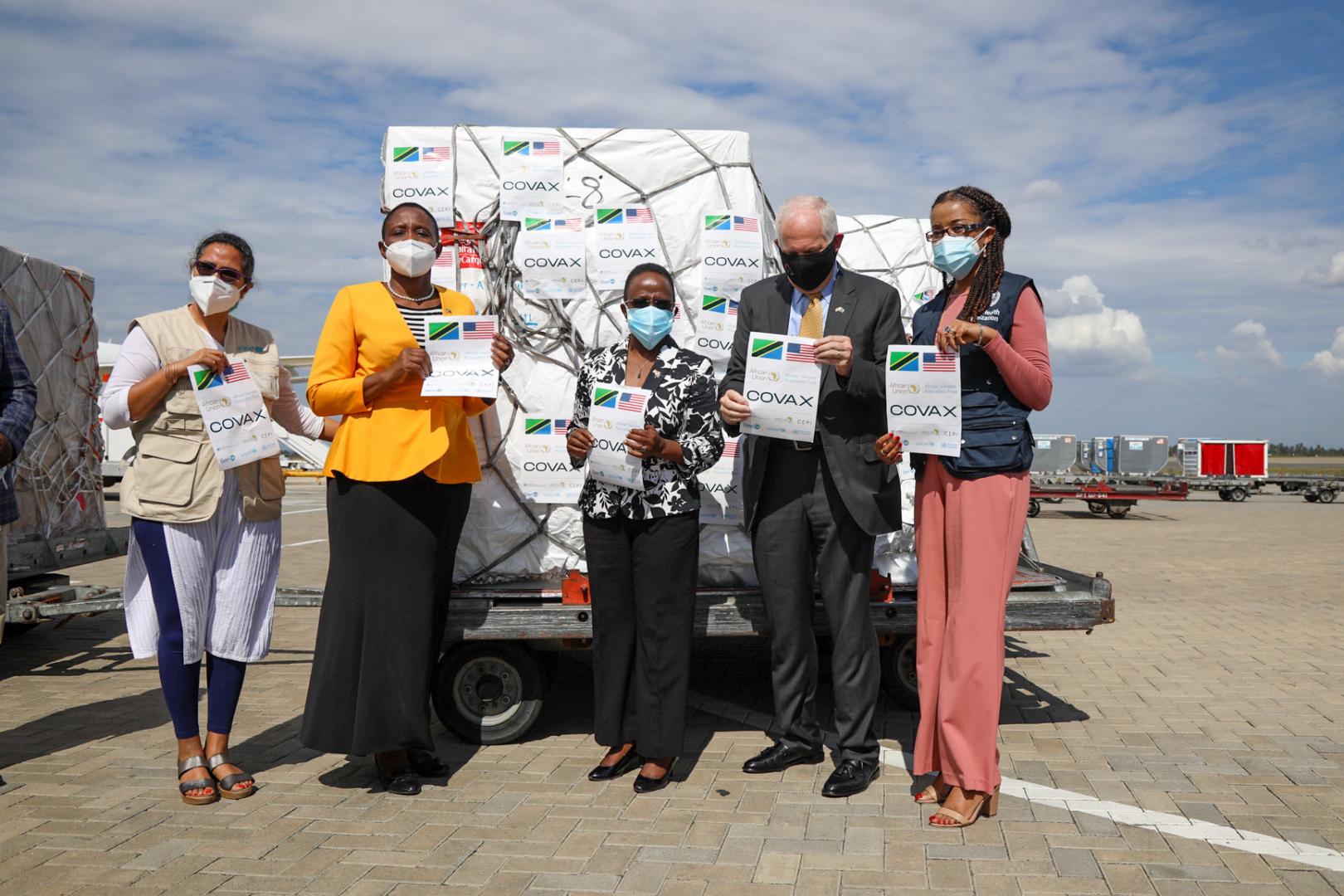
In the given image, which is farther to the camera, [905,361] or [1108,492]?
[1108,492]

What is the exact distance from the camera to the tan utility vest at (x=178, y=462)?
13.1 ft

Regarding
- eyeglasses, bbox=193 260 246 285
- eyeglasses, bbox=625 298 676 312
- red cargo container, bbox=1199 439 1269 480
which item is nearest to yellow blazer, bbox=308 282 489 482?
eyeglasses, bbox=193 260 246 285

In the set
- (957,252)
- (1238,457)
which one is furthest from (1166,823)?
(1238,457)

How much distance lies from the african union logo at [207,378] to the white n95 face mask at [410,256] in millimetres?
797

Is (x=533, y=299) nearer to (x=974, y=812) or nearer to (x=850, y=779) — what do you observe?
(x=850, y=779)

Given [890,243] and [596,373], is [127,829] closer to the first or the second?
[596,373]

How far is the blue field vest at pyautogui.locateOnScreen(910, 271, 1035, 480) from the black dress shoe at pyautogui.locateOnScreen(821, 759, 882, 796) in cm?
122

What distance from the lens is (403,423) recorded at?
4.12 meters

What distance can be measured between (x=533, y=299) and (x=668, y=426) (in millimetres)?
1142

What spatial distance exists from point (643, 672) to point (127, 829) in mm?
1956

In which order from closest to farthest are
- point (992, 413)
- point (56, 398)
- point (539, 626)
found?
point (992, 413) → point (539, 626) → point (56, 398)

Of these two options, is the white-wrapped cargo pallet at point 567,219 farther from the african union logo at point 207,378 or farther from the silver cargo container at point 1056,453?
the silver cargo container at point 1056,453

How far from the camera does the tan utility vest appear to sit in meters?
3.99

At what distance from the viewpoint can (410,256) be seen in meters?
4.16
